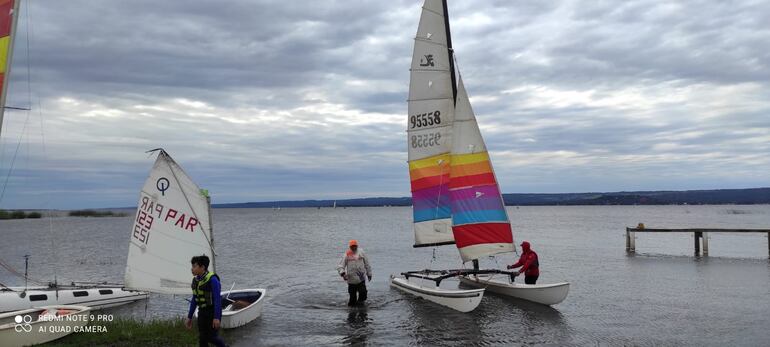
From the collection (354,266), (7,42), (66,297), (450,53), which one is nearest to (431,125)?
(450,53)

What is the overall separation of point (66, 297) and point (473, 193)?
41.9ft

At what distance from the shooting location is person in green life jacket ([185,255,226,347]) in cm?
921

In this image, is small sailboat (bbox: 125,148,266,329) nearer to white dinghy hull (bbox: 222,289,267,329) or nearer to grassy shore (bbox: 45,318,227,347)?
white dinghy hull (bbox: 222,289,267,329)

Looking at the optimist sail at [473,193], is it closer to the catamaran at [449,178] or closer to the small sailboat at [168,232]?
the catamaran at [449,178]

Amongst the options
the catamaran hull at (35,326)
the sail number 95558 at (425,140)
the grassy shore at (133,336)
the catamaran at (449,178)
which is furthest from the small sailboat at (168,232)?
the sail number 95558 at (425,140)

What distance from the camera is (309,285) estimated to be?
25016 millimetres

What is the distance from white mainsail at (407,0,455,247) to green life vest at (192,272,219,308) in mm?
11391

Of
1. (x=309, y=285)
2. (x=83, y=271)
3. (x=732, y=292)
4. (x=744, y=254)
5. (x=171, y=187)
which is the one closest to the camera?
(x=171, y=187)

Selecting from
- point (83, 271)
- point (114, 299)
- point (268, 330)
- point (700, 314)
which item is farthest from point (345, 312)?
point (83, 271)

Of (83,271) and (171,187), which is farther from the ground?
(171,187)

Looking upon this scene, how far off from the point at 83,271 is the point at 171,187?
22319mm

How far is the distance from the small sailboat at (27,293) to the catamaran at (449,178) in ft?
32.2

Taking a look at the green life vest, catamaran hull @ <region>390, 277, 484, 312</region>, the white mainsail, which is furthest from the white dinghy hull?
the white mainsail

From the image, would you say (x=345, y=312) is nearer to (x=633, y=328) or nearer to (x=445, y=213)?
(x=445, y=213)
